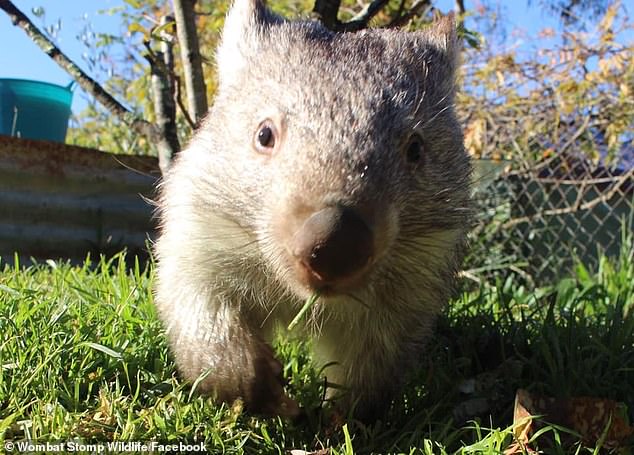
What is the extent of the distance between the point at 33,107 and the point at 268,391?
5260mm

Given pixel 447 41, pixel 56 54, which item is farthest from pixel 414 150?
pixel 56 54

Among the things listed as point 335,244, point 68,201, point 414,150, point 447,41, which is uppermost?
point 447,41

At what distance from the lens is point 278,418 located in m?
2.53

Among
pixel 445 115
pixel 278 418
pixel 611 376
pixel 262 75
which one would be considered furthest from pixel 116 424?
pixel 611 376

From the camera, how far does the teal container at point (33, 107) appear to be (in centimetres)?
657

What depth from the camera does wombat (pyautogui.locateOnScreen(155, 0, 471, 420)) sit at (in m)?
1.98

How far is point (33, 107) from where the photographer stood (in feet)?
21.9

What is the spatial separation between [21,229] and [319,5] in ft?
10.6

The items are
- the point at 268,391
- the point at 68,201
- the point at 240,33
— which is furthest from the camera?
the point at 68,201

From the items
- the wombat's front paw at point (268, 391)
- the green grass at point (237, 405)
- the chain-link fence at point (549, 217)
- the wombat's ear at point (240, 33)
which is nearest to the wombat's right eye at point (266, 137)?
the wombat's ear at point (240, 33)

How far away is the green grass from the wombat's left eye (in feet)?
3.13

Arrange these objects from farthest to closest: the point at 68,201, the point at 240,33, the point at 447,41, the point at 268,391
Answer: the point at 68,201 < the point at 447,41 < the point at 240,33 < the point at 268,391

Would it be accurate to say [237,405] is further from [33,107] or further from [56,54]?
[33,107]

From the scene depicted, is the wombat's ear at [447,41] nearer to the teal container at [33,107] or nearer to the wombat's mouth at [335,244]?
the wombat's mouth at [335,244]
